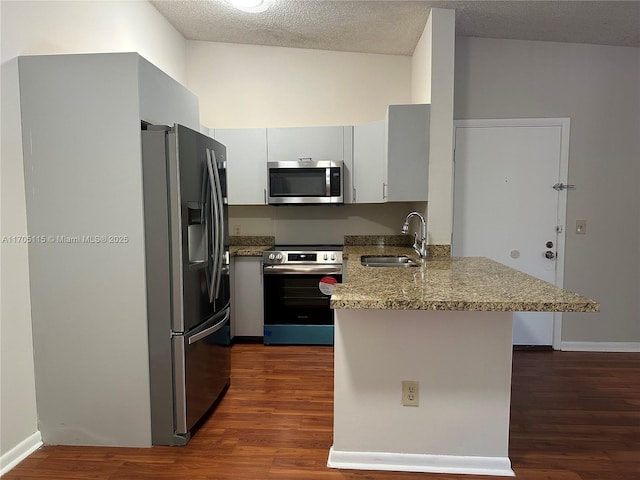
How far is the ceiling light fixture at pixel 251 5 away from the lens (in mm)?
2756

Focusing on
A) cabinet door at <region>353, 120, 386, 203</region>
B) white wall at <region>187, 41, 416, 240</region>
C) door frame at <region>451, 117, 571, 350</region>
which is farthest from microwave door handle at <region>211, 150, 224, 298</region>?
door frame at <region>451, 117, 571, 350</region>

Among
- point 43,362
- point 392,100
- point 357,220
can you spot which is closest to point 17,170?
point 43,362

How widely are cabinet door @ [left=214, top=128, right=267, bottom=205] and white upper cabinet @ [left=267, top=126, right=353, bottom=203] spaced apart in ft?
0.33

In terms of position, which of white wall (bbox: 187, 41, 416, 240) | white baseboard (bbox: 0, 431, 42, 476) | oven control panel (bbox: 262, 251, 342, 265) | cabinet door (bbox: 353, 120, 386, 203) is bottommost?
white baseboard (bbox: 0, 431, 42, 476)

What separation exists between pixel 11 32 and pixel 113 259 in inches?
45.5

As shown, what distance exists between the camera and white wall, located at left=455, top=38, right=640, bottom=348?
129 inches

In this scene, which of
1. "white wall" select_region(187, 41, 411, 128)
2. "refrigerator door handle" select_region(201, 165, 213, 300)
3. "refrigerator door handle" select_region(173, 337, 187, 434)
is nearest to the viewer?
"refrigerator door handle" select_region(173, 337, 187, 434)

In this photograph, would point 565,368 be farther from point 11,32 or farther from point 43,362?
point 11,32

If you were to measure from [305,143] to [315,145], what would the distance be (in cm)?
9

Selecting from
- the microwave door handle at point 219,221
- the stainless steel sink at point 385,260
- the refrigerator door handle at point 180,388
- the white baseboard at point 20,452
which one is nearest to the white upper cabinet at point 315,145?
the stainless steel sink at point 385,260

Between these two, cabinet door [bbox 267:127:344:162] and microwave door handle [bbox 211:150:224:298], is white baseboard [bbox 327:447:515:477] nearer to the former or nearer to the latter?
microwave door handle [bbox 211:150:224:298]

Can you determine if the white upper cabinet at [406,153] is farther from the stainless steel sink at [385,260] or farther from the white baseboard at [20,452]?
the white baseboard at [20,452]

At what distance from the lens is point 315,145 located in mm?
3584

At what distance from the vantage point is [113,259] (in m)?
2.01
